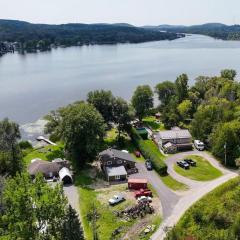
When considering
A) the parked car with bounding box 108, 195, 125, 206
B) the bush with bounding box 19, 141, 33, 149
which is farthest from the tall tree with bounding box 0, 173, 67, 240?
the bush with bounding box 19, 141, 33, 149

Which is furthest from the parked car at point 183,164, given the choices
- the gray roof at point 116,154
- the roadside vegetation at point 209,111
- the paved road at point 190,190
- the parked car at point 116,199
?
the parked car at point 116,199

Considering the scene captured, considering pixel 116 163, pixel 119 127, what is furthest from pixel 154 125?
pixel 116 163

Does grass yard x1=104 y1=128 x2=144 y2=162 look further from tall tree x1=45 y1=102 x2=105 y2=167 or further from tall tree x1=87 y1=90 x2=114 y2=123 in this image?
tall tree x1=45 y1=102 x2=105 y2=167

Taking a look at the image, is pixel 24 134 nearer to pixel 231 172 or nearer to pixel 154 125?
pixel 154 125

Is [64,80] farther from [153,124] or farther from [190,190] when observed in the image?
[190,190]

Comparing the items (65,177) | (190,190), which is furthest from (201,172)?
(65,177)
